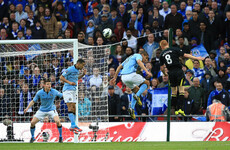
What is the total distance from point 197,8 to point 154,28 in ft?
6.44

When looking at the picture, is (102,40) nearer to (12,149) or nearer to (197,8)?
(197,8)

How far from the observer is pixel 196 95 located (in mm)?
18828

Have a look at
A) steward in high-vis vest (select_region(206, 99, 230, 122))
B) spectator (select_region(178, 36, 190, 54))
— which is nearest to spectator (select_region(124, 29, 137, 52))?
spectator (select_region(178, 36, 190, 54))

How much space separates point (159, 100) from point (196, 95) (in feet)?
4.45

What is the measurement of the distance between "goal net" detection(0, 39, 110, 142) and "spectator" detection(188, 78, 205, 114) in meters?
3.13

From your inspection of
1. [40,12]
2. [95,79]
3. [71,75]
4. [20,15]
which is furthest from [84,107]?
[20,15]

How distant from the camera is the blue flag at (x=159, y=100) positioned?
1903 centimetres

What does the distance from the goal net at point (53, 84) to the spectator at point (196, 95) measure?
10.3 ft

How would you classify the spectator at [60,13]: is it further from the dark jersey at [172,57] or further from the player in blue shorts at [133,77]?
the dark jersey at [172,57]

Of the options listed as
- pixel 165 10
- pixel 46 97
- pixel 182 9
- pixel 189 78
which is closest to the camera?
pixel 46 97

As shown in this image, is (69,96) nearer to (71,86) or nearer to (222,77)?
(71,86)

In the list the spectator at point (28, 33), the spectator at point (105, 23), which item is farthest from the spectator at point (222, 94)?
the spectator at point (28, 33)

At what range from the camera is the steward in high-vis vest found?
18.0 m

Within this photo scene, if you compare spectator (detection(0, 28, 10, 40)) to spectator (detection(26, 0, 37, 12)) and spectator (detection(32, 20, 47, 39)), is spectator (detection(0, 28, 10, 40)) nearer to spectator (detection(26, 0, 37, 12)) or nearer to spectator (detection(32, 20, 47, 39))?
spectator (detection(32, 20, 47, 39))
